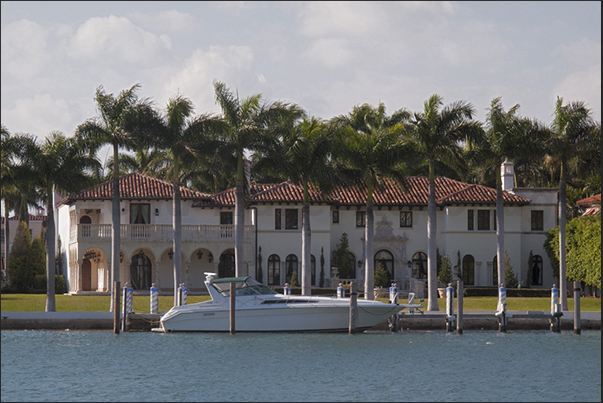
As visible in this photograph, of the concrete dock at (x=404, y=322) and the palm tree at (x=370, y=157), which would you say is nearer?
the concrete dock at (x=404, y=322)

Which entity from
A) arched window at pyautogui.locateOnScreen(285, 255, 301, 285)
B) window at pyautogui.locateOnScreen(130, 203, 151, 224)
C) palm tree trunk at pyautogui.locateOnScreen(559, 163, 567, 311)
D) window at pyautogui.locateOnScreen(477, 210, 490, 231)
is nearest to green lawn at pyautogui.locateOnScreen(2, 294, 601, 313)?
palm tree trunk at pyautogui.locateOnScreen(559, 163, 567, 311)

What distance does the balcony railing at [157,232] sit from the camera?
196 feet

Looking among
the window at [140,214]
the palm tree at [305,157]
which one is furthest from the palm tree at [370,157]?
the window at [140,214]

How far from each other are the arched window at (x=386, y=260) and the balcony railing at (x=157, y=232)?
1090 centimetres

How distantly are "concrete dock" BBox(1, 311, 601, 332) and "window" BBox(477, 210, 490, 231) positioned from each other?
73.1ft

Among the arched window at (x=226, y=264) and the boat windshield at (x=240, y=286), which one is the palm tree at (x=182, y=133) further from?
the arched window at (x=226, y=264)

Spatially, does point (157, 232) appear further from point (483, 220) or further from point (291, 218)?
point (483, 220)

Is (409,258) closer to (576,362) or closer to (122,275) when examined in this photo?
(122,275)

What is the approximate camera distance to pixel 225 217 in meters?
62.9

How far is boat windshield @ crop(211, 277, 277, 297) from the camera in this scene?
3950 cm

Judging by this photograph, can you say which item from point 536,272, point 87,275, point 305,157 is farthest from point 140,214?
point 536,272

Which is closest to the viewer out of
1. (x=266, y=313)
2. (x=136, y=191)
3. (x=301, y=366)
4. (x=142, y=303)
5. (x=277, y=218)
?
(x=301, y=366)

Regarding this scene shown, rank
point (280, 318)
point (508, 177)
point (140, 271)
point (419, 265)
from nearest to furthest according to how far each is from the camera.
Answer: point (280, 318)
point (140, 271)
point (419, 265)
point (508, 177)

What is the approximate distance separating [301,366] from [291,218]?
99.4ft
